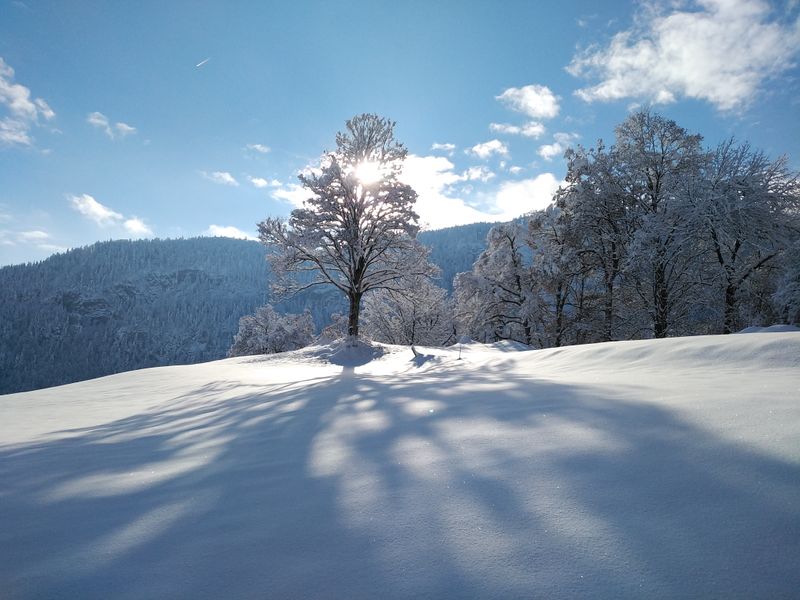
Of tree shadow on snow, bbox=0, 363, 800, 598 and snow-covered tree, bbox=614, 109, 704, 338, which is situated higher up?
snow-covered tree, bbox=614, 109, 704, 338

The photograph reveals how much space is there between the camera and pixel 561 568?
1069 millimetres

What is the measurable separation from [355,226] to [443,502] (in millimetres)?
12597

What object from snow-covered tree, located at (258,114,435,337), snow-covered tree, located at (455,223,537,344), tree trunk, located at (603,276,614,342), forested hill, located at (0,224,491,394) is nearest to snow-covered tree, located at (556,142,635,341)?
tree trunk, located at (603,276,614,342)

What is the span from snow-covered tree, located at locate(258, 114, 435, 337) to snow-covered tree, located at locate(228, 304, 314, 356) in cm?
1449

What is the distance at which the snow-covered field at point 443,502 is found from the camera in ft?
3.53

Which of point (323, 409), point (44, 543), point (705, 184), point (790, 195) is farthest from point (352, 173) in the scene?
point (790, 195)

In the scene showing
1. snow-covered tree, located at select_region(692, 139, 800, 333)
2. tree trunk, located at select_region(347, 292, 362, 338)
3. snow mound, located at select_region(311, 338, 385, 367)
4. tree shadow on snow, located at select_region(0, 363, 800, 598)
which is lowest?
snow mound, located at select_region(311, 338, 385, 367)

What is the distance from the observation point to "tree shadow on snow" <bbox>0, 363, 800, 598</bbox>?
1062 mm

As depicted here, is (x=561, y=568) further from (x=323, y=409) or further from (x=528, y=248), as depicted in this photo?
(x=528, y=248)

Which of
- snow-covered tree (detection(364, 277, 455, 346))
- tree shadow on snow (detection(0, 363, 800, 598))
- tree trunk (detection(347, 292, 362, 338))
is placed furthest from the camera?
snow-covered tree (detection(364, 277, 455, 346))

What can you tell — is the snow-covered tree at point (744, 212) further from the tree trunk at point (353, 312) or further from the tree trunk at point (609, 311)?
the tree trunk at point (353, 312)

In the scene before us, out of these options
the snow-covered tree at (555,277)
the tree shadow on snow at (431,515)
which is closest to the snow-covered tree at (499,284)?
the snow-covered tree at (555,277)

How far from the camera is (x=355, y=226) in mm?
13484

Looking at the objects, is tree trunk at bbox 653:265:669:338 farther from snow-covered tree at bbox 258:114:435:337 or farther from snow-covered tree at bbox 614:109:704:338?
snow-covered tree at bbox 258:114:435:337
